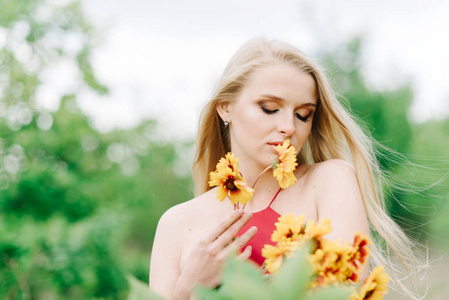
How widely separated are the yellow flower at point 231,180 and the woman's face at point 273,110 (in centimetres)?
51

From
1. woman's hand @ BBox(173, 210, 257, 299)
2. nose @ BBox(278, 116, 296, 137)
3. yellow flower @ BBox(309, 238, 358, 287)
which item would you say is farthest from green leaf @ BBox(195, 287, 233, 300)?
nose @ BBox(278, 116, 296, 137)

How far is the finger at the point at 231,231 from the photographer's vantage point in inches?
60.7

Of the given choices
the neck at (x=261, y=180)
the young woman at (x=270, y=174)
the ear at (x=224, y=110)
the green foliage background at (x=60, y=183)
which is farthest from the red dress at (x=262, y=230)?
the green foliage background at (x=60, y=183)

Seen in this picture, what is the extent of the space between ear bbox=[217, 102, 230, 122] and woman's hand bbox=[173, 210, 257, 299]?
2.60 ft

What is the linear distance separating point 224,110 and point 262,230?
617 millimetres

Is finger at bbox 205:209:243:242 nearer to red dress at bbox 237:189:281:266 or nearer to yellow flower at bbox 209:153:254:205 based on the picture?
yellow flower at bbox 209:153:254:205

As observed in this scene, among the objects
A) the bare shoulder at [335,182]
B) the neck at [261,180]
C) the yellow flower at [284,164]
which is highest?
the yellow flower at [284,164]

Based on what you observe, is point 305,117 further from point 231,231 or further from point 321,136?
point 231,231

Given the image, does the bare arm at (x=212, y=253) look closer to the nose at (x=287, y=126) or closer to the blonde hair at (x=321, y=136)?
the nose at (x=287, y=126)

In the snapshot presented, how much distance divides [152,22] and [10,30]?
28.8 feet

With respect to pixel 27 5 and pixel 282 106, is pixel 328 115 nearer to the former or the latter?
pixel 282 106

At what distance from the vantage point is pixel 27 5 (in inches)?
529

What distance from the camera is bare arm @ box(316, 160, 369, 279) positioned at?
5.36ft

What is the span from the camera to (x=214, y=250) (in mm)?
1604
